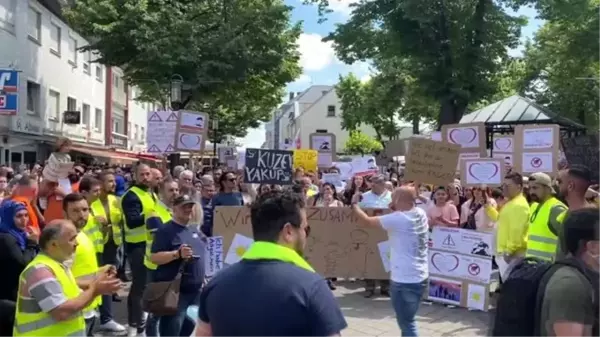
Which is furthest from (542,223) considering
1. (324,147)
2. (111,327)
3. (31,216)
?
(324,147)

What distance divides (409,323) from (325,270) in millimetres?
→ 3599

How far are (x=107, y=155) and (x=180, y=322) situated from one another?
2528cm

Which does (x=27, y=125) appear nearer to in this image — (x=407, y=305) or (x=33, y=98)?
(x=33, y=98)

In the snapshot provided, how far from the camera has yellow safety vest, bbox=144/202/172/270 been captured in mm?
5965

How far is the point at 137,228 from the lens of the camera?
286 inches

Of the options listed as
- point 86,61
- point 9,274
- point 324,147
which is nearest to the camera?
point 9,274

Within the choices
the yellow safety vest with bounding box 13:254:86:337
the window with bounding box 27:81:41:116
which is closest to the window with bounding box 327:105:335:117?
the window with bounding box 27:81:41:116

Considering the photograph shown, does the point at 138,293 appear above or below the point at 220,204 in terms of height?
below

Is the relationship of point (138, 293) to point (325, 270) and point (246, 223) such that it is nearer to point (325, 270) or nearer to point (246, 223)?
point (246, 223)

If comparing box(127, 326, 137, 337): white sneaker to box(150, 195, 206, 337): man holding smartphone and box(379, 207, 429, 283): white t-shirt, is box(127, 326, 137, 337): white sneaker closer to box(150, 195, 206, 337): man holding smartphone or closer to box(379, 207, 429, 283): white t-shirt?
box(150, 195, 206, 337): man holding smartphone

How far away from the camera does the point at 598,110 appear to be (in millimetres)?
34250

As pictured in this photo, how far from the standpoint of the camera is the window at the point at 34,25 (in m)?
23.5

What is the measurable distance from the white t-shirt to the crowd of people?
0.01 m

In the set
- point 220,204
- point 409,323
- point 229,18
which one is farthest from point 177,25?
point 409,323
